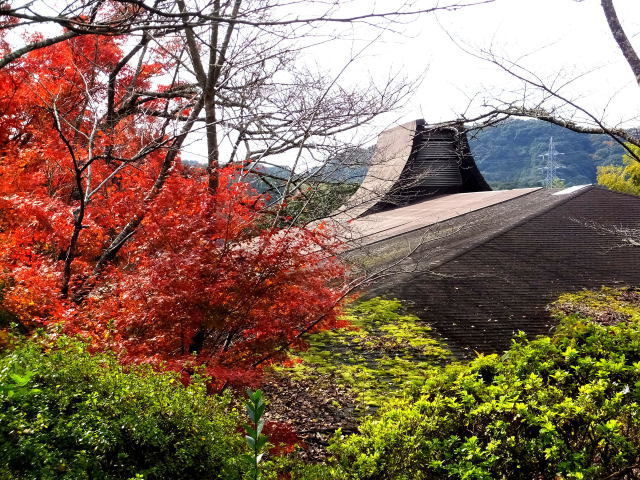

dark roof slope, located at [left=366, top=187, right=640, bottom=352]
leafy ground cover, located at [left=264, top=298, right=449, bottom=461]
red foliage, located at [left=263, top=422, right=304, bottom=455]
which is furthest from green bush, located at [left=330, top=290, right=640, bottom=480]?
dark roof slope, located at [left=366, top=187, right=640, bottom=352]

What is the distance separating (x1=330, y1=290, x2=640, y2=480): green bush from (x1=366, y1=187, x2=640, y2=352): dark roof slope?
4.16 m

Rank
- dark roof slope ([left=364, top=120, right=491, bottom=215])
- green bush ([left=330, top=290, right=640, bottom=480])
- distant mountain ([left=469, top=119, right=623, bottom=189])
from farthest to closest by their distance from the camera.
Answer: distant mountain ([left=469, top=119, right=623, bottom=189]) → dark roof slope ([left=364, top=120, right=491, bottom=215]) → green bush ([left=330, top=290, right=640, bottom=480])

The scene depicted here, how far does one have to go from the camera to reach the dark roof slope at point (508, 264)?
8.80 m

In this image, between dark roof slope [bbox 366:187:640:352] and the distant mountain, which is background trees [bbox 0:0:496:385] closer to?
dark roof slope [bbox 366:187:640:352]

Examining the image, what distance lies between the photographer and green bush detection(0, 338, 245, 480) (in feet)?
8.35

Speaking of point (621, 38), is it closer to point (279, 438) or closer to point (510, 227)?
point (279, 438)

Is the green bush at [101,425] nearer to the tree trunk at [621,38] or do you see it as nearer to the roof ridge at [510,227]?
the tree trunk at [621,38]

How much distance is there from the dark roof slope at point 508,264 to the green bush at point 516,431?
13.7 feet

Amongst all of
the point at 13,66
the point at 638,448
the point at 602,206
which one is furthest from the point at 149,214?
the point at 602,206

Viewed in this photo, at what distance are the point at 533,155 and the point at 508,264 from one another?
269ft

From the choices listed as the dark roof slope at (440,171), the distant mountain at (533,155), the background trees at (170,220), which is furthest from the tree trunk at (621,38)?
the distant mountain at (533,155)

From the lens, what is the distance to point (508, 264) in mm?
10797

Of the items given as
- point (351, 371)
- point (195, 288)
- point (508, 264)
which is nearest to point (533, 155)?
point (508, 264)

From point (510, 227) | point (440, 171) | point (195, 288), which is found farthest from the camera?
point (440, 171)
